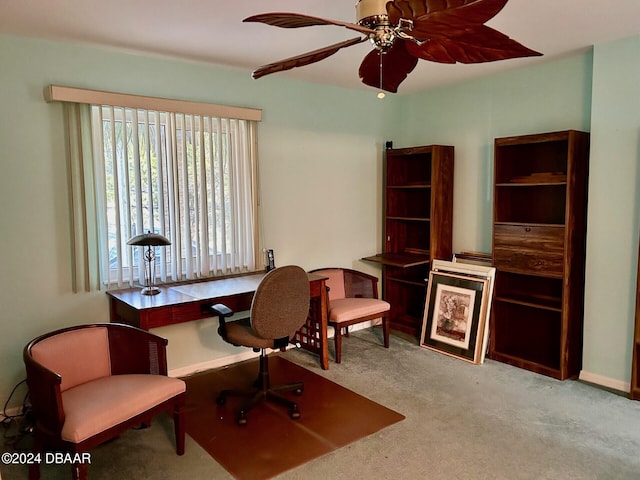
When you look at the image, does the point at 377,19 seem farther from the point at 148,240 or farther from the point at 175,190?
the point at 175,190

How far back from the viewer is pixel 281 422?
9.87 feet

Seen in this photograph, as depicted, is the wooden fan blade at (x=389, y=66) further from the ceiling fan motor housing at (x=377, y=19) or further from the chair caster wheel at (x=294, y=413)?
the chair caster wheel at (x=294, y=413)

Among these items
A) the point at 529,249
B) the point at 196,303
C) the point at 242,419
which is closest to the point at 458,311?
the point at 529,249

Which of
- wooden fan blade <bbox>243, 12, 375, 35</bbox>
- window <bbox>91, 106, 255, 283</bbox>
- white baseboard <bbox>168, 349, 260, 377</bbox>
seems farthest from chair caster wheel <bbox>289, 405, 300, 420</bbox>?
wooden fan blade <bbox>243, 12, 375, 35</bbox>

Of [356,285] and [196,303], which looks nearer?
[196,303]

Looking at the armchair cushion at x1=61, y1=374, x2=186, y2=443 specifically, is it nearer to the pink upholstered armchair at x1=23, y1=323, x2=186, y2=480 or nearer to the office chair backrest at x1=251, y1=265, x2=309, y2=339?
the pink upholstered armchair at x1=23, y1=323, x2=186, y2=480

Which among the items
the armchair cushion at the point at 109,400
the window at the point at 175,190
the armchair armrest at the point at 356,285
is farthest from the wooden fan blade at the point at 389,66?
the armchair armrest at the point at 356,285

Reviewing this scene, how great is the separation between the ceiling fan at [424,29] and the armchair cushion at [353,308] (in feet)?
7.27

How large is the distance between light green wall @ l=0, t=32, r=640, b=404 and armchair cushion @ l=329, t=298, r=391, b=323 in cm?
51

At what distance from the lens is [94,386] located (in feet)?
8.38

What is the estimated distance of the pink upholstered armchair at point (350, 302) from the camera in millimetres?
3988

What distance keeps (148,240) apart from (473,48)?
224 cm

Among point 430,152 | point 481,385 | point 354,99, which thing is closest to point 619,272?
point 481,385

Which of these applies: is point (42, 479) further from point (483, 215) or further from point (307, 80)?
point (483, 215)
